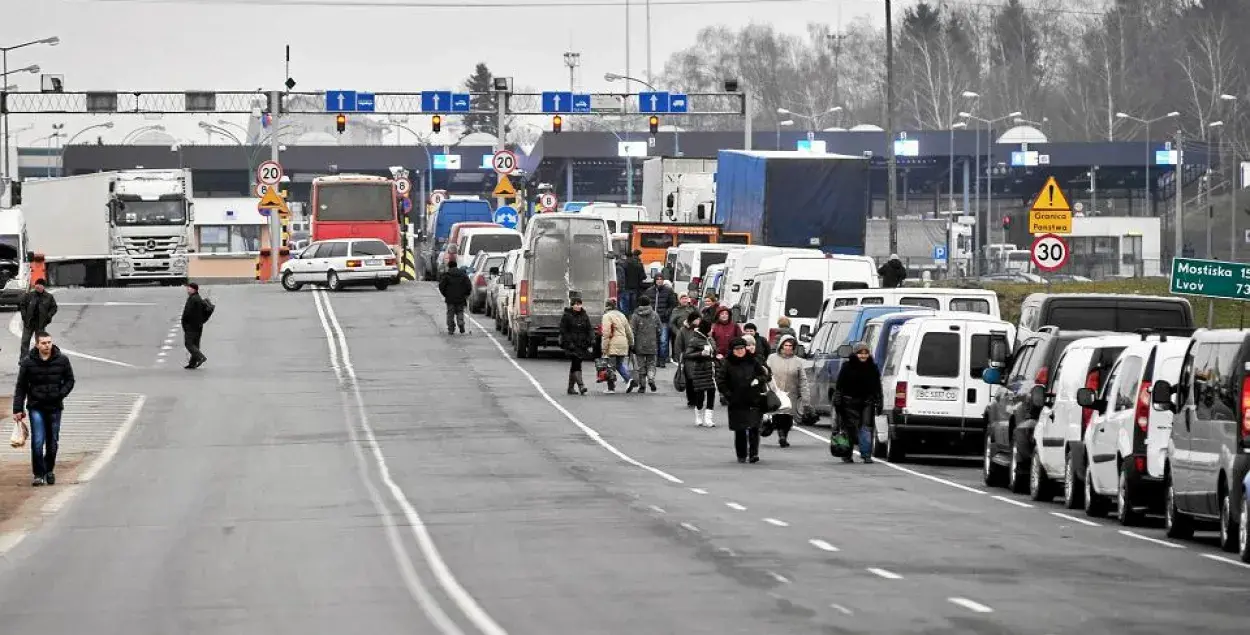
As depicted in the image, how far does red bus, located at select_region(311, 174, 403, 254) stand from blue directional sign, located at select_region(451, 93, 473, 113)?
75.6 feet

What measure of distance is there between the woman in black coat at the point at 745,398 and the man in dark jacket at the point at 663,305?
49.9ft

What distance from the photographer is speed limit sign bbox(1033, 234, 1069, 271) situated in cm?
3647

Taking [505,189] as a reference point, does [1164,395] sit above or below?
below

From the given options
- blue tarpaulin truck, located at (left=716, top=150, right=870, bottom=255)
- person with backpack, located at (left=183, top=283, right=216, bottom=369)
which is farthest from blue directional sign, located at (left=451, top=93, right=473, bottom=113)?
person with backpack, located at (left=183, top=283, right=216, bottom=369)

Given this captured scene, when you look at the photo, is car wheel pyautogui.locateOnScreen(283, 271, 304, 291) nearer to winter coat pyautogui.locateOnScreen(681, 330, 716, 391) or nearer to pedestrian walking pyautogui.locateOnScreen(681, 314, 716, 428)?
pedestrian walking pyautogui.locateOnScreen(681, 314, 716, 428)

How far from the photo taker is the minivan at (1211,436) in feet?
58.6

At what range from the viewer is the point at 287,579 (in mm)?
16469

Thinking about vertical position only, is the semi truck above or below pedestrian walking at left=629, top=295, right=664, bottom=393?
above

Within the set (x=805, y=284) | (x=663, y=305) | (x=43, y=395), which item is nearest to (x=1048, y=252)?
(x=805, y=284)

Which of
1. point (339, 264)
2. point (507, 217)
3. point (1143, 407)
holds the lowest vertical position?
point (1143, 407)

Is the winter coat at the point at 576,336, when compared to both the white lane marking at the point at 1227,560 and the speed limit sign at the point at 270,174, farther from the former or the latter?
the speed limit sign at the point at 270,174

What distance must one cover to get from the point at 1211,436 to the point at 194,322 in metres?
27.9

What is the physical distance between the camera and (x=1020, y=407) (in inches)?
989

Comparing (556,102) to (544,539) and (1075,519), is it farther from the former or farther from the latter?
(544,539)
